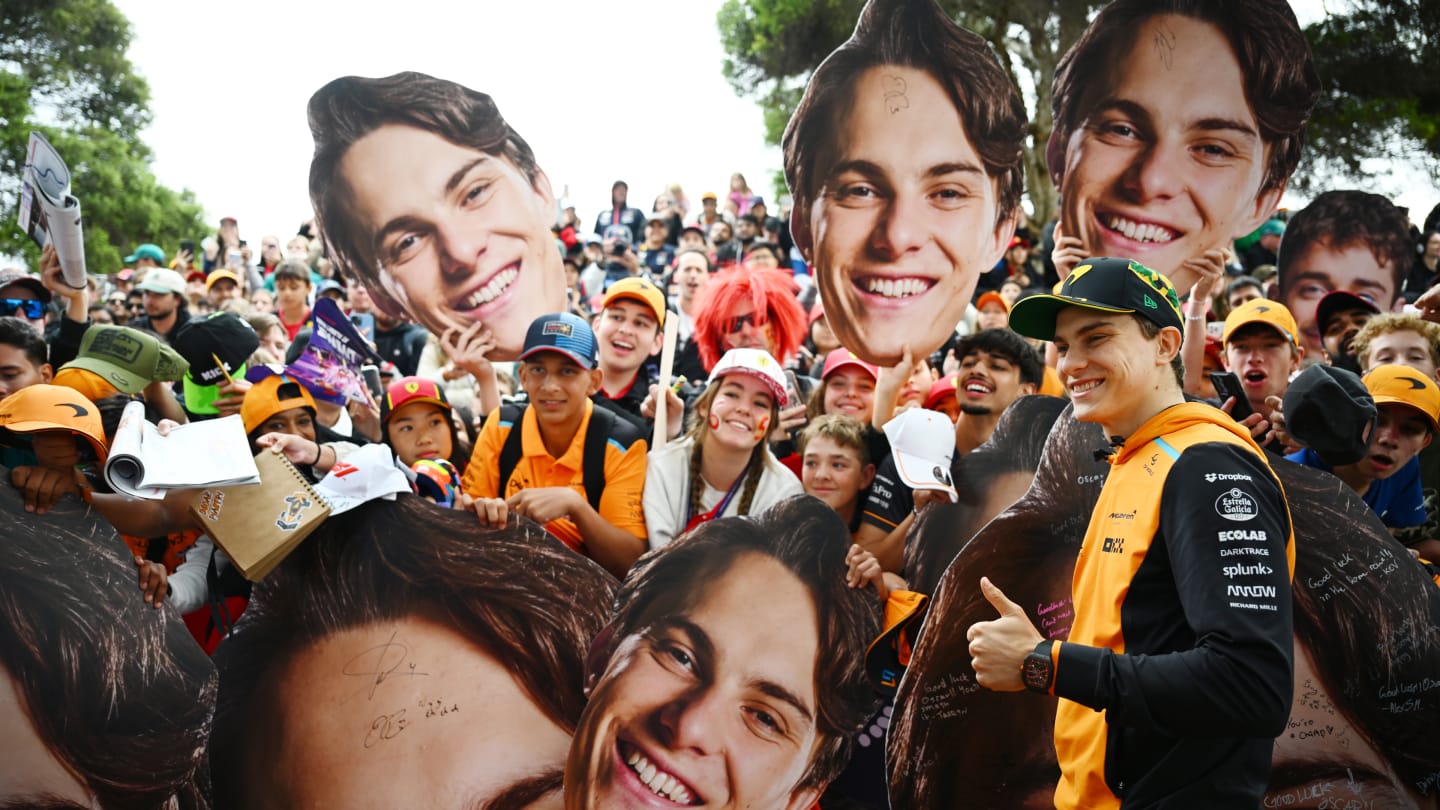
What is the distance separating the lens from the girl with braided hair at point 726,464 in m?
4.14

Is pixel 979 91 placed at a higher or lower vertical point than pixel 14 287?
higher

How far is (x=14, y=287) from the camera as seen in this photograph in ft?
17.5

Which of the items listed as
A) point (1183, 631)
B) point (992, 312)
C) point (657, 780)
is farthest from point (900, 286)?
point (1183, 631)

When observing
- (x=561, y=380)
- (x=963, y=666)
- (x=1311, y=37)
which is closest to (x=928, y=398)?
(x=963, y=666)

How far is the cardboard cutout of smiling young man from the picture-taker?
4.46 meters

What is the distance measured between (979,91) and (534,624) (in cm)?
270

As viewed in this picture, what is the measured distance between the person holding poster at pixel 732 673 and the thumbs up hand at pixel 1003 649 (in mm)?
1569

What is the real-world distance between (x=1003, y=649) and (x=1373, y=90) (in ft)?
22.2

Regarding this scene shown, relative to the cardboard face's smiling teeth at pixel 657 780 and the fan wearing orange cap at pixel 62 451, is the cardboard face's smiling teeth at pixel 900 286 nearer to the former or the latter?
the cardboard face's smiling teeth at pixel 657 780

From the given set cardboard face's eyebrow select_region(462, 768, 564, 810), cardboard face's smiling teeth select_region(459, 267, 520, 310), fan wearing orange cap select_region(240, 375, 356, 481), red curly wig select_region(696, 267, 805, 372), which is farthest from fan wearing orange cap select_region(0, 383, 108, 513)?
red curly wig select_region(696, 267, 805, 372)

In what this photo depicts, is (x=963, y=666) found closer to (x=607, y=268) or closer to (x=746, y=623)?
(x=746, y=623)

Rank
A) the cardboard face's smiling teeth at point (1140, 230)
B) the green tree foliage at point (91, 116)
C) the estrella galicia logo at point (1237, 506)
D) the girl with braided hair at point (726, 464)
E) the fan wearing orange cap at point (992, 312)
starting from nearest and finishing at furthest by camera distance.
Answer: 1. the estrella galicia logo at point (1237, 506)
2. the girl with braided hair at point (726, 464)
3. the cardboard face's smiling teeth at point (1140, 230)
4. the fan wearing orange cap at point (992, 312)
5. the green tree foliage at point (91, 116)

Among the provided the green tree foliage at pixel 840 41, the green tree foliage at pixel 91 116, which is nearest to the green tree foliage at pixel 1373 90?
the green tree foliage at pixel 840 41
